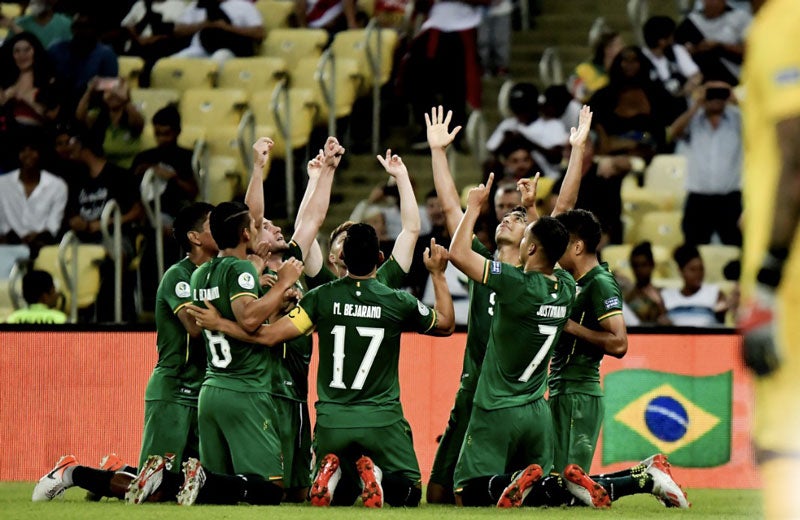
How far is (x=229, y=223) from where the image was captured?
30.9 ft

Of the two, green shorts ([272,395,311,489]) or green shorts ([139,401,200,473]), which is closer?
green shorts ([272,395,311,489])

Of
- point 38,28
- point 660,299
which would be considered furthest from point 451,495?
point 38,28

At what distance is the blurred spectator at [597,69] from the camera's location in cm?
1566

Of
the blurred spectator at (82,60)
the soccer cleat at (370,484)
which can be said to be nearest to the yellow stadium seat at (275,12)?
the blurred spectator at (82,60)

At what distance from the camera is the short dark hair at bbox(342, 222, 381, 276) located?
31.3ft

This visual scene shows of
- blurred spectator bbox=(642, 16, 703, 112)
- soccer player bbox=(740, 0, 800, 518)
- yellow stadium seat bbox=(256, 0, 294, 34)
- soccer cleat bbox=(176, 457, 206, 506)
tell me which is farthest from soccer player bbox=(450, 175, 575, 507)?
yellow stadium seat bbox=(256, 0, 294, 34)

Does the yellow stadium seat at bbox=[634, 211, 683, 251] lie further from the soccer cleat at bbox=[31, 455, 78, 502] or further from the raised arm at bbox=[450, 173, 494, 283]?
the soccer cleat at bbox=[31, 455, 78, 502]

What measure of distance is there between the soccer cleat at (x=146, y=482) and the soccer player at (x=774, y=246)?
5482 mm

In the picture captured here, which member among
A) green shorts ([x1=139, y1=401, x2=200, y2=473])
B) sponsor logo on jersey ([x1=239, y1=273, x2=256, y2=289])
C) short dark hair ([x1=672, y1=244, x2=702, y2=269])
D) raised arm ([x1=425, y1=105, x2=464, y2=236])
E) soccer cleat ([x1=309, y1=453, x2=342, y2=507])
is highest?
raised arm ([x1=425, y1=105, x2=464, y2=236])

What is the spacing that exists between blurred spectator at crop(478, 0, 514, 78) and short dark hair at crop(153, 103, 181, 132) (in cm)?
336

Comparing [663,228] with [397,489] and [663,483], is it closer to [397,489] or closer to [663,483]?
[663,483]

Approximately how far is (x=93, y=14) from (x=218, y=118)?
6.23ft

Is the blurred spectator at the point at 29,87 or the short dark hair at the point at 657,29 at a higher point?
the short dark hair at the point at 657,29

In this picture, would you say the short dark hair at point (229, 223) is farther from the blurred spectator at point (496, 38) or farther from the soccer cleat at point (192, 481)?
the blurred spectator at point (496, 38)
